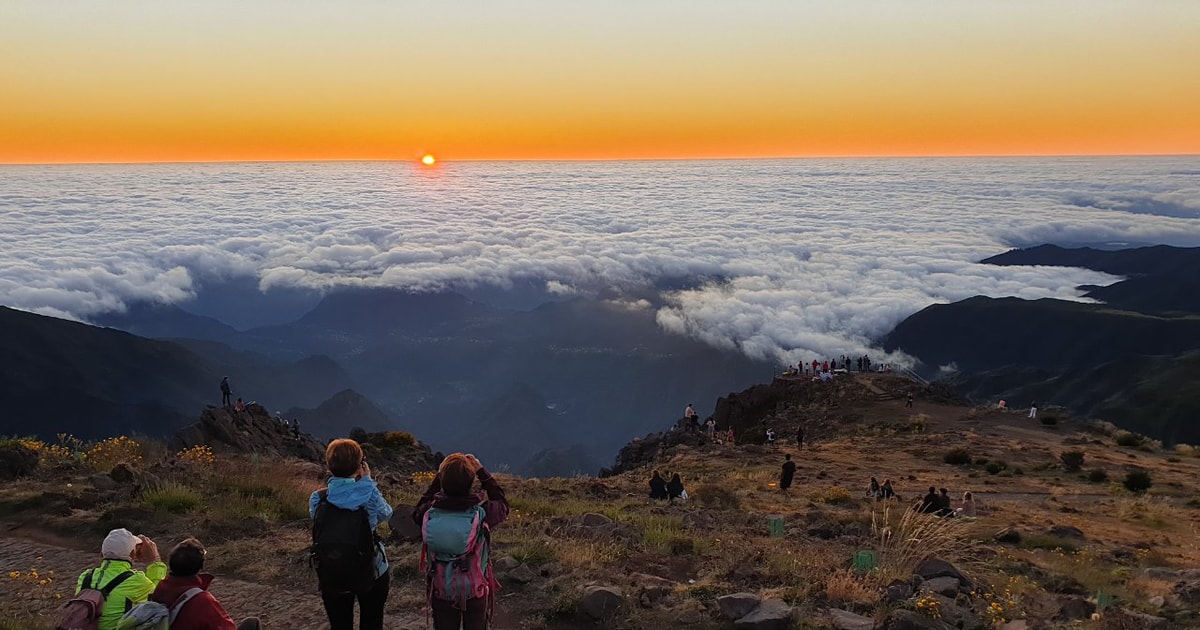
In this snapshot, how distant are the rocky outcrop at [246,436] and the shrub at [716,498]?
1171 centimetres

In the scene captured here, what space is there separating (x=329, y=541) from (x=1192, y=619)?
7782 mm

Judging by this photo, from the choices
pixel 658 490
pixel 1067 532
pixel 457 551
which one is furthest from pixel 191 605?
pixel 1067 532

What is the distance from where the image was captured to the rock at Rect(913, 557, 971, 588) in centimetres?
736

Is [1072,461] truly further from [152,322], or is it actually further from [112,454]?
[152,322]

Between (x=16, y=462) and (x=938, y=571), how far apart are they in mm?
13558

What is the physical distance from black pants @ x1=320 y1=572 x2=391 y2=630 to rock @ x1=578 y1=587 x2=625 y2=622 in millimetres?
2141

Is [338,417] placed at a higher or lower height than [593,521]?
lower

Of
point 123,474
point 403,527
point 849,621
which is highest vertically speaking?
point 849,621

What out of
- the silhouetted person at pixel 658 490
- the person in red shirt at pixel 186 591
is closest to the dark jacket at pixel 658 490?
the silhouetted person at pixel 658 490

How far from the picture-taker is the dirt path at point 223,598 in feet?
21.3

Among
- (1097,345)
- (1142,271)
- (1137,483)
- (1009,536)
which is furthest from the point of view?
(1142,271)

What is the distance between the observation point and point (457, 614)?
4.75 metres

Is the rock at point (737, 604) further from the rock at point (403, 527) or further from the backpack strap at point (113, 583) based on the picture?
the backpack strap at point (113, 583)

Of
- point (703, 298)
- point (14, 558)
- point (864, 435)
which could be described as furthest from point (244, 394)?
point (14, 558)
